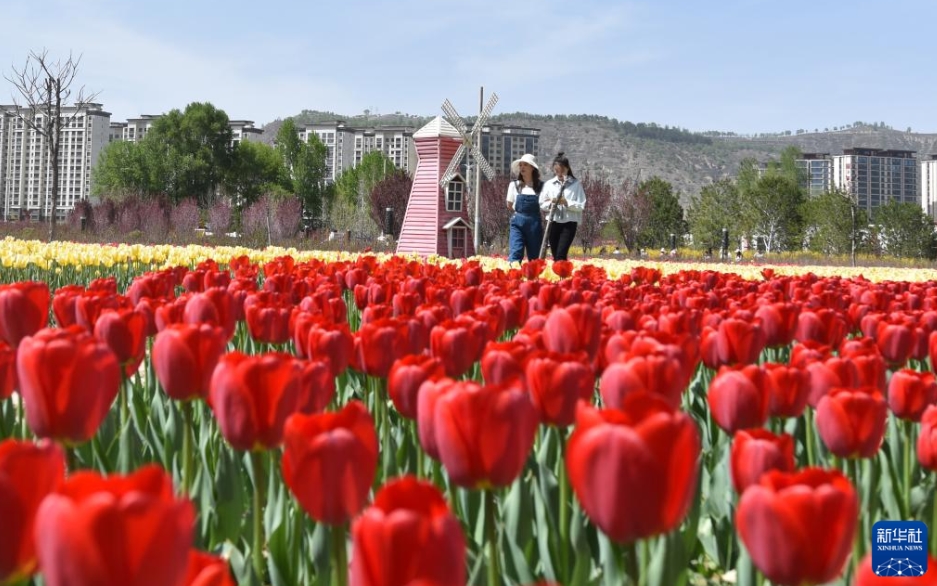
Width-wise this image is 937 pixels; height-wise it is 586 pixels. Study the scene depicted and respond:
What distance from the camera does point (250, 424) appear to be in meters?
1.38

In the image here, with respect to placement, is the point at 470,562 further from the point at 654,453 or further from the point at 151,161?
the point at 151,161

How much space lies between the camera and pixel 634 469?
932 mm

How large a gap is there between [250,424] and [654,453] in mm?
716

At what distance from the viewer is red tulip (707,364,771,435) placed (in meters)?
1.59

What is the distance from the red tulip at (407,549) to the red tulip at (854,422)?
102 cm

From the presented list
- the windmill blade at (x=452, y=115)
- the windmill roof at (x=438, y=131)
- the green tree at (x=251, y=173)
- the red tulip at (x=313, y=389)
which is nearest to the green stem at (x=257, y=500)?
the red tulip at (x=313, y=389)

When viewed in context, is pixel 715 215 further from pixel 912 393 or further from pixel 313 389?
pixel 313 389

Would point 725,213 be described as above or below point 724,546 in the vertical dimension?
above

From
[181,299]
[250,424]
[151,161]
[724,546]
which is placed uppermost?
[151,161]

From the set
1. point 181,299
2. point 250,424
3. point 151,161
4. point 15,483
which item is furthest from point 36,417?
point 151,161

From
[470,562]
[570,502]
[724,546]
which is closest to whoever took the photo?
[470,562]

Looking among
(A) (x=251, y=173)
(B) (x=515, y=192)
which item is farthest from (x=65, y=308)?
(A) (x=251, y=173)

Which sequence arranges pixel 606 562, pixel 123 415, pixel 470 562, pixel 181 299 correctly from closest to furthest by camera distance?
pixel 606 562 → pixel 470 562 → pixel 123 415 → pixel 181 299

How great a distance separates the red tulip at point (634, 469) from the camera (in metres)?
0.93
